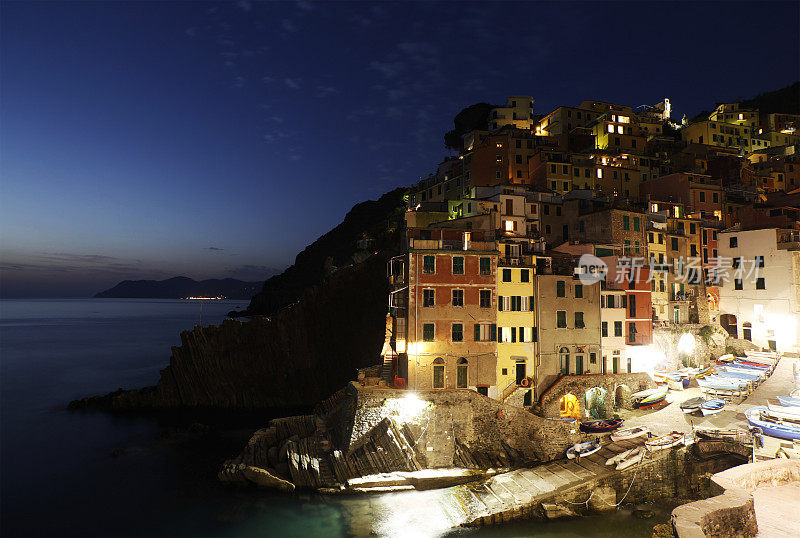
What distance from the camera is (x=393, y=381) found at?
102 ft

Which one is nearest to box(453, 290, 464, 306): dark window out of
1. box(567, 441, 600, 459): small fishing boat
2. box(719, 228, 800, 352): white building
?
box(567, 441, 600, 459): small fishing boat

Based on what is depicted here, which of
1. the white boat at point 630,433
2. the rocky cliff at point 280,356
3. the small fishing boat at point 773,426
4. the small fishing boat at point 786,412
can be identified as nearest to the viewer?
the small fishing boat at point 773,426

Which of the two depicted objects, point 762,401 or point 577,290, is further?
point 577,290

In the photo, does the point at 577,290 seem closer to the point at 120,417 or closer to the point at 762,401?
the point at 762,401

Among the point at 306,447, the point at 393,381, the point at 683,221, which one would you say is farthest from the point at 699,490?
the point at 683,221

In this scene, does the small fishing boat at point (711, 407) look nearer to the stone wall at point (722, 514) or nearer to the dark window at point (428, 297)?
the stone wall at point (722, 514)

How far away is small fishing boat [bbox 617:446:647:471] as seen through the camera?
995 inches

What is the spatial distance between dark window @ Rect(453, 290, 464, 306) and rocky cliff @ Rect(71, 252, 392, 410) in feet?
66.7

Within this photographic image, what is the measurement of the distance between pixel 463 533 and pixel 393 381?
10692 mm

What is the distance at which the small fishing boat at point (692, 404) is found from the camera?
100 feet

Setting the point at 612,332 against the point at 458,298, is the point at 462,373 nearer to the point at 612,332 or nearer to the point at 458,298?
the point at 458,298

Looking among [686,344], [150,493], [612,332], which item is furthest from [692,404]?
[150,493]

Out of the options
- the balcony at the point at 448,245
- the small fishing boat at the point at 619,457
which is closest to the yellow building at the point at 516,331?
the balcony at the point at 448,245

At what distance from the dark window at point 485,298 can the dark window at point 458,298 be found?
1.50m
